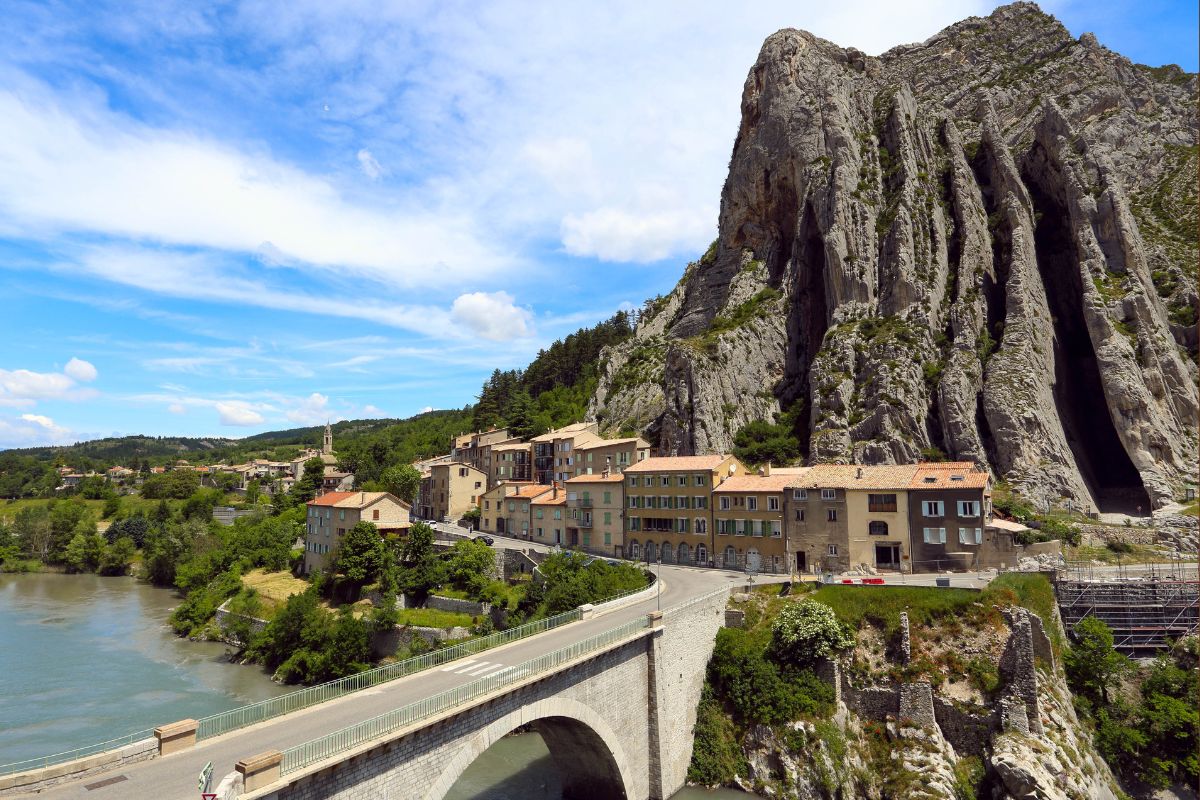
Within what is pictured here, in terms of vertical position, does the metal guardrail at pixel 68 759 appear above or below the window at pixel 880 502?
below

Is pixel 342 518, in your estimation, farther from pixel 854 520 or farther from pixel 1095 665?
pixel 1095 665

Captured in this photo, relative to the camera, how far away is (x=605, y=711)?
27.5 m

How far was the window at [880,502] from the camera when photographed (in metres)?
43.5

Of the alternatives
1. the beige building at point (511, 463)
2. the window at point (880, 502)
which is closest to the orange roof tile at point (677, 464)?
the window at point (880, 502)

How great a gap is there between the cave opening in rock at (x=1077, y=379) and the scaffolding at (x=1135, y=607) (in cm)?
2923

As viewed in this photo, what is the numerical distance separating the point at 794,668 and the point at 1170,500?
4623cm

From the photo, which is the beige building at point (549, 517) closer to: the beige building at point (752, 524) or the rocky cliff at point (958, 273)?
the rocky cliff at point (958, 273)

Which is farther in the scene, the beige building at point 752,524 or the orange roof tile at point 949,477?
the beige building at point 752,524

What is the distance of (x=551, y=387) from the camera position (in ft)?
422

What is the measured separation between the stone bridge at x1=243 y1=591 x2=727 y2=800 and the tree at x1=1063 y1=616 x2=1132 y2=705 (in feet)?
58.5

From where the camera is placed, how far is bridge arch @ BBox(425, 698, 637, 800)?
24922 mm

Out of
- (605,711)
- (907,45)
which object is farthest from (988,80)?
(605,711)

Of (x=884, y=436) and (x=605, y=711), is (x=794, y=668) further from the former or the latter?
(x=884, y=436)

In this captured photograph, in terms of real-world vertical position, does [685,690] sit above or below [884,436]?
below
